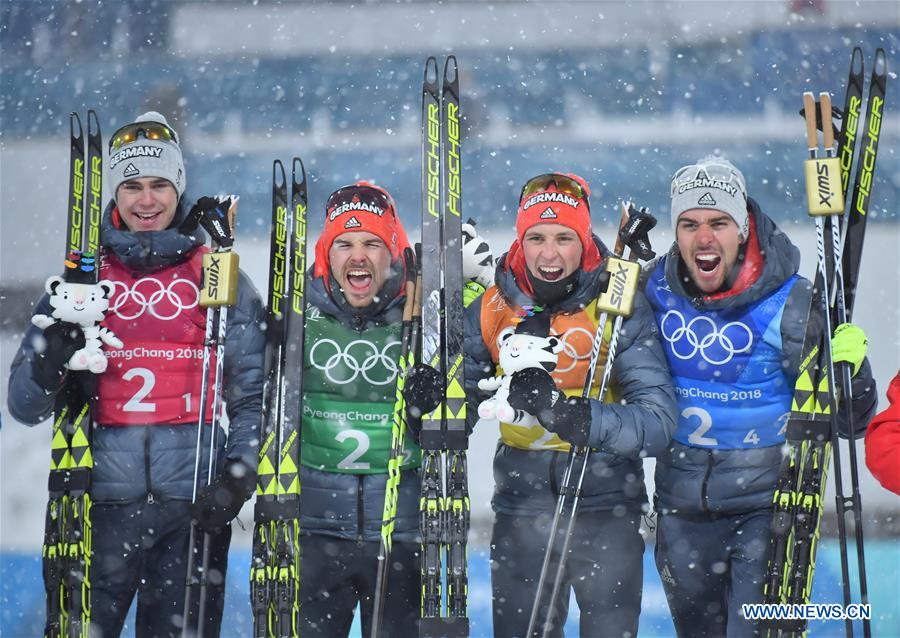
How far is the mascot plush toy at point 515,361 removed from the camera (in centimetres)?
308

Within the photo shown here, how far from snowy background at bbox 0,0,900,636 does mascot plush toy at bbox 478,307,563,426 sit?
2.64 metres

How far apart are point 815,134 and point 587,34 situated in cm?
278

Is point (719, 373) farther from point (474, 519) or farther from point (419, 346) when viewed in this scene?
point (474, 519)

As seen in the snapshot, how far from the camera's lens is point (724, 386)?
3.25 m

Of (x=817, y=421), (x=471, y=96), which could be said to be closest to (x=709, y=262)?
(x=817, y=421)

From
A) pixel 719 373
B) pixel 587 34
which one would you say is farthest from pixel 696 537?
pixel 587 34

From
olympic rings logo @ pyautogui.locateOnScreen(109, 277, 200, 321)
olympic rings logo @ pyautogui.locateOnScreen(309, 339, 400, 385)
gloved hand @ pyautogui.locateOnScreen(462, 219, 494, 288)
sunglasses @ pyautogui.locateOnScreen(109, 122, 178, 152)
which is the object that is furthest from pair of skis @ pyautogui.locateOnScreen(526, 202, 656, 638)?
sunglasses @ pyautogui.locateOnScreen(109, 122, 178, 152)

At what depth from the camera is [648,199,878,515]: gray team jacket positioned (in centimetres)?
322

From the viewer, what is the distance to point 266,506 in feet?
11.0

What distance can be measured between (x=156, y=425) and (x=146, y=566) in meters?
0.43

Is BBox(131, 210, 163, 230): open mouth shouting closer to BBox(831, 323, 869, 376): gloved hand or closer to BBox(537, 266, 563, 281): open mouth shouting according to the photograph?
BBox(537, 266, 563, 281): open mouth shouting

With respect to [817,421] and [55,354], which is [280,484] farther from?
[817,421]

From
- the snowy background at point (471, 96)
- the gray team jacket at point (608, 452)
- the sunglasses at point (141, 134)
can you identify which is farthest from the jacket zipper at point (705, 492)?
the snowy background at point (471, 96)

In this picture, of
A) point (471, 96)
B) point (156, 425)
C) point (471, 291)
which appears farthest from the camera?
point (471, 96)
